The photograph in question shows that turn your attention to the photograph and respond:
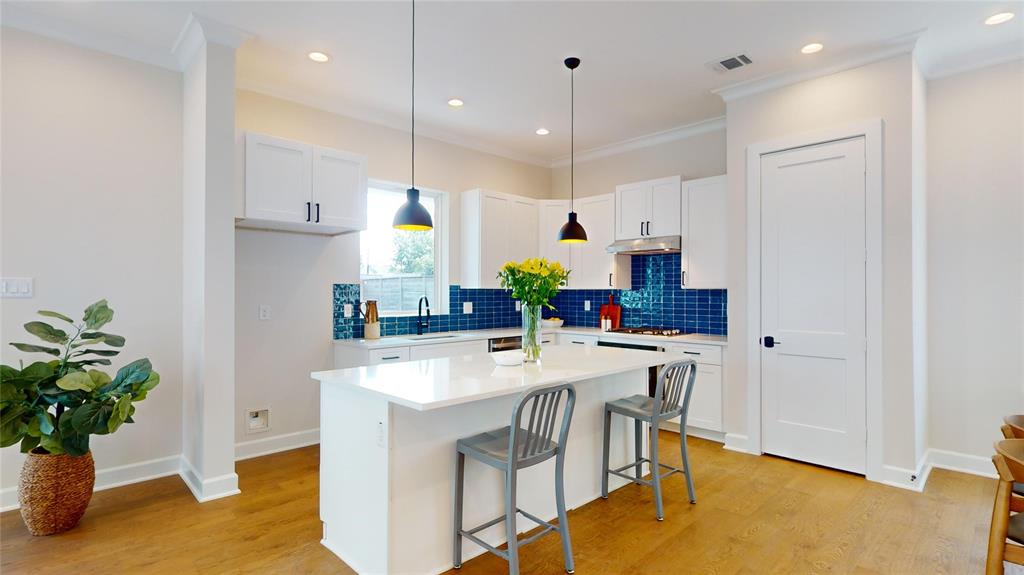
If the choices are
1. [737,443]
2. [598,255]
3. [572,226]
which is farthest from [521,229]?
[737,443]

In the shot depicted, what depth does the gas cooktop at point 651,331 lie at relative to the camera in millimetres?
4898

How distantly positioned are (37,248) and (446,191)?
314cm

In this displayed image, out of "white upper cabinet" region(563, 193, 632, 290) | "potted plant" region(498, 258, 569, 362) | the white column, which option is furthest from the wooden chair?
the white column

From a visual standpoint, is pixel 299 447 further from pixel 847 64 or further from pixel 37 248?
pixel 847 64

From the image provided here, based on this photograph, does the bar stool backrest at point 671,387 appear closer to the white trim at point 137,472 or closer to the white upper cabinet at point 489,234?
the white upper cabinet at point 489,234

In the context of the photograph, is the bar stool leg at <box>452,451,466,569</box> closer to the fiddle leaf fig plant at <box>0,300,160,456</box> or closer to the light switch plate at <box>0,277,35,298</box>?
the fiddle leaf fig plant at <box>0,300,160,456</box>

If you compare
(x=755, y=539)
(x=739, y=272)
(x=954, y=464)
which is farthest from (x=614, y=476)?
(x=954, y=464)

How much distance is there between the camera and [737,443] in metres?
4.05

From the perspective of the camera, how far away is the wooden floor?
2.38 m

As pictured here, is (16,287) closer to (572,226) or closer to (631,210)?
(572,226)

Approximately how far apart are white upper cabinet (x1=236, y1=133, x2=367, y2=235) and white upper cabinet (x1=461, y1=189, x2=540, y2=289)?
4.39 feet

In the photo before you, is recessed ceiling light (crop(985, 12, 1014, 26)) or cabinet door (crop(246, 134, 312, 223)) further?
cabinet door (crop(246, 134, 312, 223))

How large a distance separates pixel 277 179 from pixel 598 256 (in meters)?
3.18

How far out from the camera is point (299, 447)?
4.20m
